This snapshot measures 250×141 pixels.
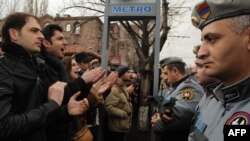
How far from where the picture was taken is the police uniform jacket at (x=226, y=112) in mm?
1398

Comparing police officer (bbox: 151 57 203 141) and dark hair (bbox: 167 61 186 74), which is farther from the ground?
dark hair (bbox: 167 61 186 74)

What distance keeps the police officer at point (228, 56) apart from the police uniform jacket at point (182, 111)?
1850 mm

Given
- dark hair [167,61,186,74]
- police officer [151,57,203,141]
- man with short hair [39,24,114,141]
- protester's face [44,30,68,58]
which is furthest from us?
dark hair [167,61,186,74]

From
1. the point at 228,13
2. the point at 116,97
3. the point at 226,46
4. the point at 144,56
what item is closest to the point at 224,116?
the point at 226,46

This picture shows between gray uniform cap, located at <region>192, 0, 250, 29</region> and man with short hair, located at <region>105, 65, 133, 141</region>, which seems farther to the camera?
man with short hair, located at <region>105, 65, 133, 141</region>

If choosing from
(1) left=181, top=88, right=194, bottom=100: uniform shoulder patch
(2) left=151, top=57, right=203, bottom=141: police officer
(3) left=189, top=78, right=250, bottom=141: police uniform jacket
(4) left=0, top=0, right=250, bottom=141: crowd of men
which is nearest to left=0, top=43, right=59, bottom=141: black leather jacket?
(4) left=0, top=0, right=250, bottom=141: crowd of men

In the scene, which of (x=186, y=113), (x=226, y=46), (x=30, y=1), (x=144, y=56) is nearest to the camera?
(x=226, y=46)

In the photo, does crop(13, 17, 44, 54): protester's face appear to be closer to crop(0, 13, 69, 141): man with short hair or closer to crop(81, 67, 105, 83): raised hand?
crop(0, 13, 69, 141): man with short hair

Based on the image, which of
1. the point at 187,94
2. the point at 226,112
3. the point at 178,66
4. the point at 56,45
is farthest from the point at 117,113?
the point at 226,112

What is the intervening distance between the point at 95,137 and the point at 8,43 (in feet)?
10.6

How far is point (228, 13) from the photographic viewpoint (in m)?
1.51

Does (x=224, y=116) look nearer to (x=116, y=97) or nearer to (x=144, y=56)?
(x=116, y=97)

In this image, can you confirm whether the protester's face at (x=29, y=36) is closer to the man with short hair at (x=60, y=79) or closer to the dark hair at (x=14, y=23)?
the dark hair at (x=14, y=23)

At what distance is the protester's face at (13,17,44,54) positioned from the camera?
251 centimetres
